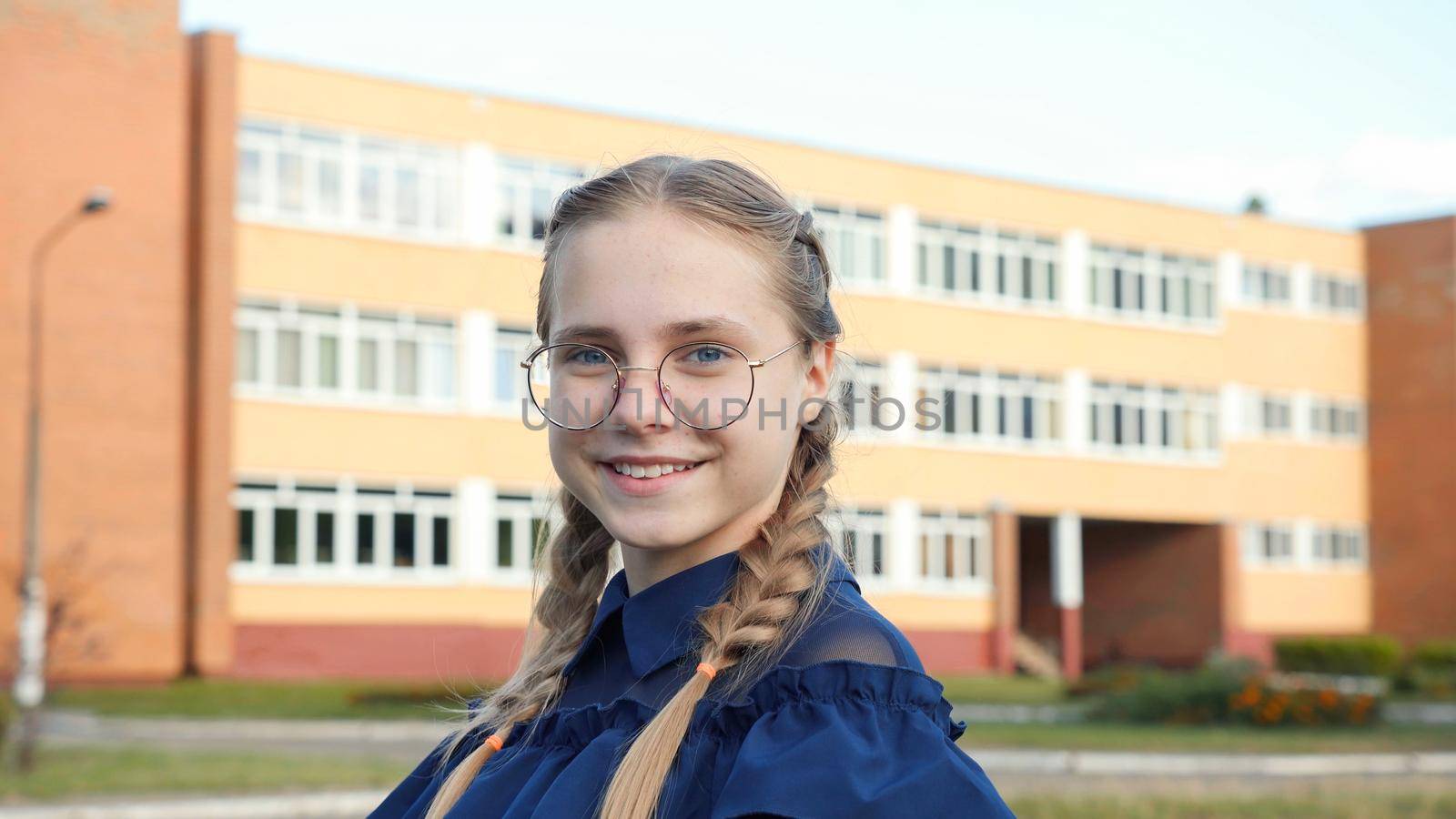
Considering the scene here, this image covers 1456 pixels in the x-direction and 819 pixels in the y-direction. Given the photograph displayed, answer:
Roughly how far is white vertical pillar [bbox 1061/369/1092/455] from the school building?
0.09 meters

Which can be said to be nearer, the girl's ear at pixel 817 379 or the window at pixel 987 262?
the girl's ear at pixel 817 379

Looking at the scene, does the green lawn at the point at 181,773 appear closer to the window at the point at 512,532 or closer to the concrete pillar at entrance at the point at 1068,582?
the window at the point at 512,532

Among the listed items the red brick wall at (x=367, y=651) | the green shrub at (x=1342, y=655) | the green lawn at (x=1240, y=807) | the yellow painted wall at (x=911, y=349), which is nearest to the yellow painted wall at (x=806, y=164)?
the yellow painted wall at (x=911, y=349)

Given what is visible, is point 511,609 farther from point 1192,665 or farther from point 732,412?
point 732,412

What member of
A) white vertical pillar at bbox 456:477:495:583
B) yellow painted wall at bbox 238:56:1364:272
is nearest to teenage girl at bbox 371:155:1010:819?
yellow painted wall at bbox 238:56:1364:272

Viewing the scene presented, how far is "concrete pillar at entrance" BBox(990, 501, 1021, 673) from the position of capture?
40.5 metres

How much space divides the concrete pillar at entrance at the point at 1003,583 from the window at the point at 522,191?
1296 centimetres

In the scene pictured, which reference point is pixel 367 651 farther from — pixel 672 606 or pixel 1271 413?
pixel 672 606

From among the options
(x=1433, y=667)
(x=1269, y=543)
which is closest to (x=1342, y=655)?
(x=1433, y=667)

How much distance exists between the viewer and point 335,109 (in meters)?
33.1

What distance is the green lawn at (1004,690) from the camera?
2964 cm

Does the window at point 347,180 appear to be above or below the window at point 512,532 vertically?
above

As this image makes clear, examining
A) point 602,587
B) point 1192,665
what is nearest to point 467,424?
point 1192,665

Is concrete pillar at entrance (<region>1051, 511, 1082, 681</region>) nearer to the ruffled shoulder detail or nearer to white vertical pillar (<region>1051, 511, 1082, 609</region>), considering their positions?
white vertical pillar (<region>1051, 511, 1082, 609</region>)
